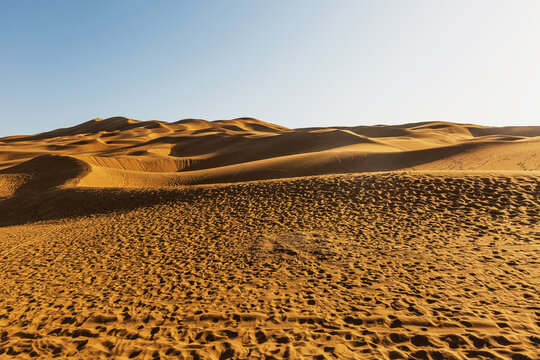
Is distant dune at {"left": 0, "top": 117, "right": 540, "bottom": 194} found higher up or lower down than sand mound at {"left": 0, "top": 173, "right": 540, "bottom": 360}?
higher up

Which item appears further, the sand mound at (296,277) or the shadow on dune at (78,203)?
the shadow on dune at (78,203)

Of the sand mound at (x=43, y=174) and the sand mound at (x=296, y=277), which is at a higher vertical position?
the sand mound at (x=43, y=174)

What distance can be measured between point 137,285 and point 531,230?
1157cm

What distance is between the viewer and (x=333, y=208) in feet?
41.9

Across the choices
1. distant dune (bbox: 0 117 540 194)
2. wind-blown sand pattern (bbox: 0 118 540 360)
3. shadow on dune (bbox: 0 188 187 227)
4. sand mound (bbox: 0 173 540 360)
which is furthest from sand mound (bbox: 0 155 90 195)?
sand mound (bbox: 0 173 540 360)

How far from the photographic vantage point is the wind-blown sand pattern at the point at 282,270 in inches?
195

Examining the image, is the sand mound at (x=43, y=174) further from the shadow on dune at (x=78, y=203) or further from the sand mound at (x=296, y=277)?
the sand mound at (x=296, y=277)

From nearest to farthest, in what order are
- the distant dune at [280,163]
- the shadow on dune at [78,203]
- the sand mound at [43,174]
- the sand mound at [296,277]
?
the sand mound at [296,277]
the shadow on dune at [78,203]
the sand mound at [43,174]
the distant dune at [280,163]

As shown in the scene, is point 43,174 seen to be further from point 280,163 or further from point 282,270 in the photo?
point 282,270

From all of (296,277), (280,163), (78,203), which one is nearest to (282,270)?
(296,277)

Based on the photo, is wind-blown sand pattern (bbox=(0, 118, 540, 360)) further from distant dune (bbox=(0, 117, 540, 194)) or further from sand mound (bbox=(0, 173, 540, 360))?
distant dune (bbox=(0, 117, 540, 194))

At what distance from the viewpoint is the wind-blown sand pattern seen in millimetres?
4941

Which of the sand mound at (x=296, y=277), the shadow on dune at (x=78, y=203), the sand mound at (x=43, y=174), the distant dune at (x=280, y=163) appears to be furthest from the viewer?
the distant dune at (x=280, y=163)

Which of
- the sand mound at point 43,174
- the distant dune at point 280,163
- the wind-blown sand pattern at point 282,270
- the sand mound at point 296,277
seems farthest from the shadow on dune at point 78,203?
the distant dune at point 280,163
